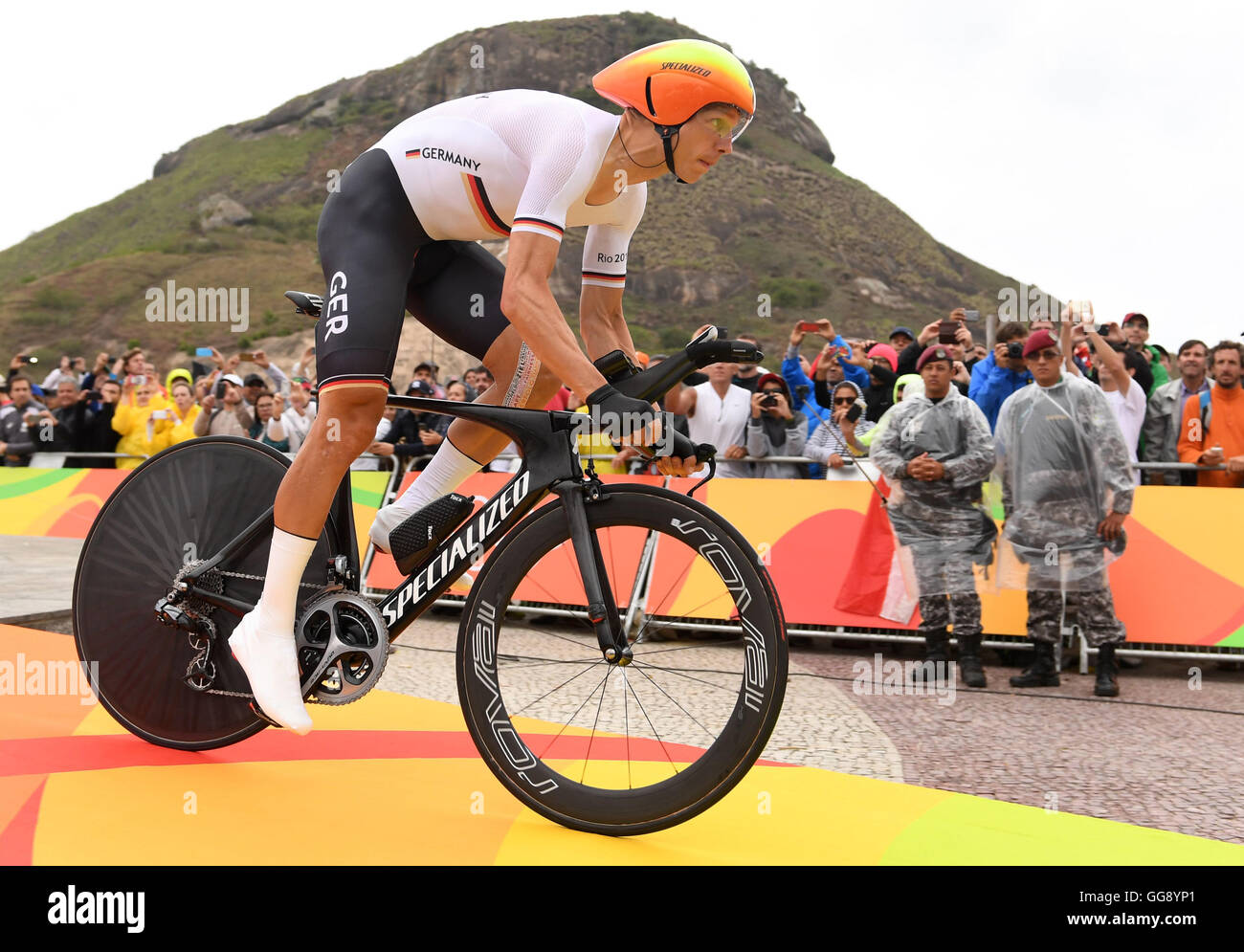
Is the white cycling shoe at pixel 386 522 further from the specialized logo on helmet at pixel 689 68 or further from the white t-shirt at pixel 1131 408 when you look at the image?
the white t-shirt at pixel 1131 408

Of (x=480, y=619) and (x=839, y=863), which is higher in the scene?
(x=480, y=619)

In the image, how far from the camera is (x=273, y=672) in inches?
115

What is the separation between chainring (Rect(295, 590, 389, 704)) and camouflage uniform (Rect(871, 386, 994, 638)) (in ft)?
14.6

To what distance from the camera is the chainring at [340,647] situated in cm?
293

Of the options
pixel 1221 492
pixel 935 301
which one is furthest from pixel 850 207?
pixel 1221 492

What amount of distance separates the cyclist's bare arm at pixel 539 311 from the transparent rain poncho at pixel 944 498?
4.54m

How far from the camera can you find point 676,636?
5.77 metres

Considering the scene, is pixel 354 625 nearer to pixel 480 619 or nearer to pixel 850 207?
pixel 480 619

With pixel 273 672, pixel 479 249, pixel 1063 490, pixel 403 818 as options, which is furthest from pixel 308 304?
pixel 1063 490

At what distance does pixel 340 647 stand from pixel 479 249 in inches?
48.0

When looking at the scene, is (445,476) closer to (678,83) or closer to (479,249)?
(479,249)

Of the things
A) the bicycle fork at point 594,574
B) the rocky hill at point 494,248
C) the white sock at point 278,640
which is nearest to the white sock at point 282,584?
the white sock at point 278,640
